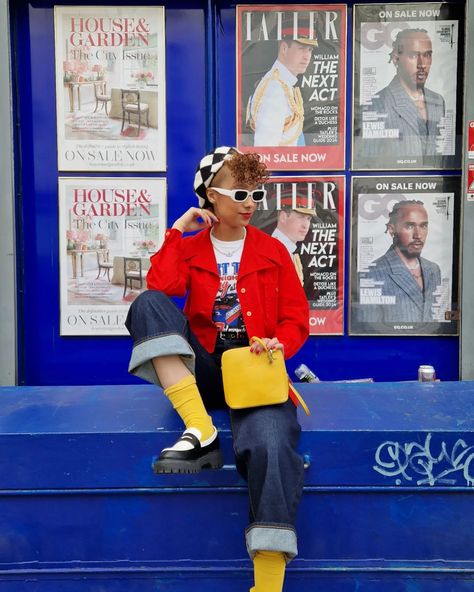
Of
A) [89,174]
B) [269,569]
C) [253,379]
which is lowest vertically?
[269,569]

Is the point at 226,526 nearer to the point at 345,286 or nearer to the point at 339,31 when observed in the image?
the point at 345,286

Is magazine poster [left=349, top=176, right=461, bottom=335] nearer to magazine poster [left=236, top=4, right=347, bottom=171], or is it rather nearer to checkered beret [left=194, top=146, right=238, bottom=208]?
magazine poster [left=236, top=4, right=347, bottom=171]

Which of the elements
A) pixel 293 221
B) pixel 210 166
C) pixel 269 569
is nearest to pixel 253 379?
pixel 269 569

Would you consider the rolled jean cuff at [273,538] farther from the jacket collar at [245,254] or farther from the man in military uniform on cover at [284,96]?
the man in military uniform on cover at [284,96]

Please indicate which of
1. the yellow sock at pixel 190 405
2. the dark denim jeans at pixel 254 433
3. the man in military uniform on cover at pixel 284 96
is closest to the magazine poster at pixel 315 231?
the man in military uniform on cover at pixel 284 96

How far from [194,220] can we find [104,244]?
1.50 meters

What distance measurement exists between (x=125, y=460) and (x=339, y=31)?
2.87m

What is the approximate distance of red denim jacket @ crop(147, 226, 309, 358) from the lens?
240 centimetres

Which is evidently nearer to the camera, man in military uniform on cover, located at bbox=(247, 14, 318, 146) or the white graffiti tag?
the white graffiti tag

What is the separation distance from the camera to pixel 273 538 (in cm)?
187

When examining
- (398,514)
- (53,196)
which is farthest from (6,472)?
(53,196)

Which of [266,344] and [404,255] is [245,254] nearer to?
[266,344]

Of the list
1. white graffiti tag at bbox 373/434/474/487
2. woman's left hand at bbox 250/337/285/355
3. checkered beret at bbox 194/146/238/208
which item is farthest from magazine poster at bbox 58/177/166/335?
white graffiti tag at bbox 373/434/474/487

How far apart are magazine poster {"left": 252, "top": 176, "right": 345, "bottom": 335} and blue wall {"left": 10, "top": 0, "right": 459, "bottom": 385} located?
78mm
